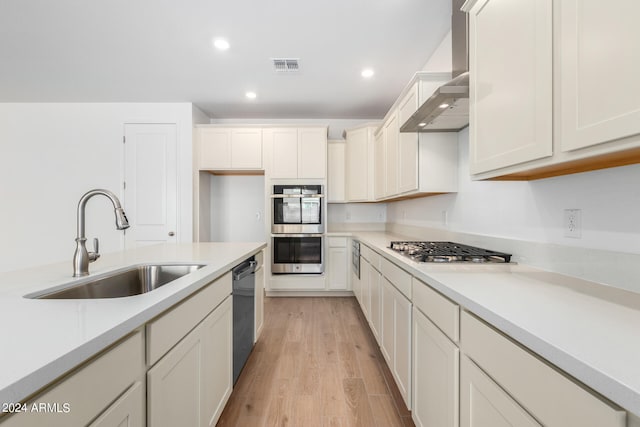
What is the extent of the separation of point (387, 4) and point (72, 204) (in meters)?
4.61

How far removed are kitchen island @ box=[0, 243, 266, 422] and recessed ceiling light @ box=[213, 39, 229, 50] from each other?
7.13 ft

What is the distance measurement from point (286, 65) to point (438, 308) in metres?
2.67

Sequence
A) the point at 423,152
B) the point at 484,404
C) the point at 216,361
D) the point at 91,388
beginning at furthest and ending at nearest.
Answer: the point at 423,152, the point at 216,361, the point at 484,404, the point at 91,388

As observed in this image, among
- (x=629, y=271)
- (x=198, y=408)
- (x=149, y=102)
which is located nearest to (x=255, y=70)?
(x=149, y=102)

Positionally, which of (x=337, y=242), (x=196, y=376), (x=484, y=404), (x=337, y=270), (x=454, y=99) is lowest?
(x=337, y=270)

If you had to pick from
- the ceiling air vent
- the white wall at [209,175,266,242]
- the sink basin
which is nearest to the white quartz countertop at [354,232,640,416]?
the sink basin

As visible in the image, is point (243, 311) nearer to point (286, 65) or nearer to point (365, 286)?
point (365, 286)

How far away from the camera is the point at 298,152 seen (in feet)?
13.0

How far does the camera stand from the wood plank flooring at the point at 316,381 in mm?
1635

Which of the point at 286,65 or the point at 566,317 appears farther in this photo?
the point at 286,65

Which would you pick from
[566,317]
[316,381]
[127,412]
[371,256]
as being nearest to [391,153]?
[371,256]

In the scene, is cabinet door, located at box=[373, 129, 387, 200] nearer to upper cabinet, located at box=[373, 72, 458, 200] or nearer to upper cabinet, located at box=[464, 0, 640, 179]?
upper cabinet, located at box=[373, 72, 458, 200]

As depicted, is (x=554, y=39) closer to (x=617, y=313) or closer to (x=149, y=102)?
(x=617, y=313)

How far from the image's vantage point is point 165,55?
274 cm
